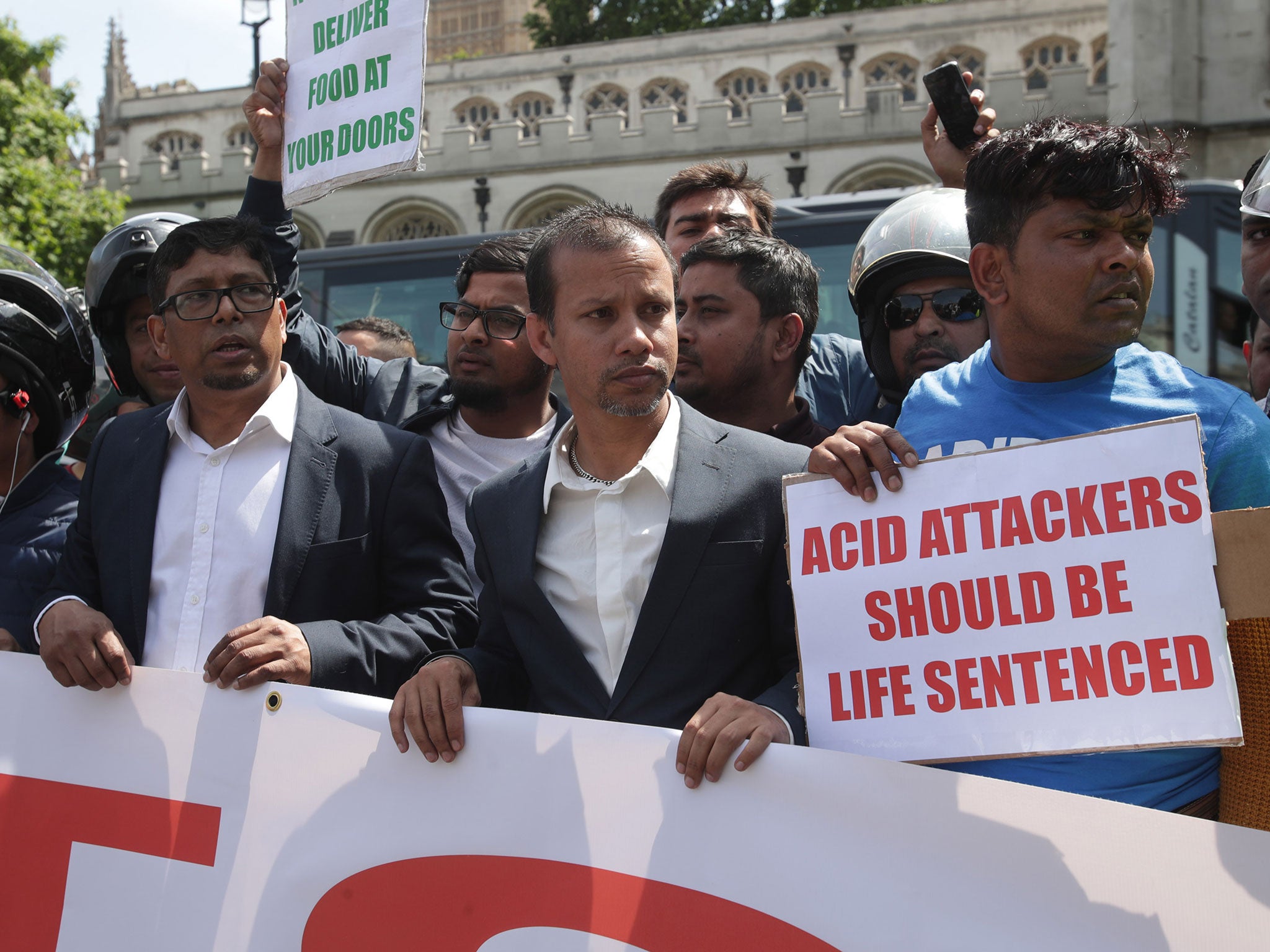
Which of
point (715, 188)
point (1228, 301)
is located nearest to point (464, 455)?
point (715, 188)

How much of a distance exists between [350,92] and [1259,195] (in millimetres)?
2317

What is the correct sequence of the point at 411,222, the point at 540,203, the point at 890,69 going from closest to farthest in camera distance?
the point at 540,203, the point at 411,222, the point at 890,69

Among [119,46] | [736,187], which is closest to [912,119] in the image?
[736,187]

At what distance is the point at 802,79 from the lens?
4016 cm

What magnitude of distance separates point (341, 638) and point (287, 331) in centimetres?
140

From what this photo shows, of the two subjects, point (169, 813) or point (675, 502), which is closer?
point (675, 502)

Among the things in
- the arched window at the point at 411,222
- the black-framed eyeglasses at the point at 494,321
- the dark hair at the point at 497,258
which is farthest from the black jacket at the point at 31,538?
the arched window at the point at 411,222

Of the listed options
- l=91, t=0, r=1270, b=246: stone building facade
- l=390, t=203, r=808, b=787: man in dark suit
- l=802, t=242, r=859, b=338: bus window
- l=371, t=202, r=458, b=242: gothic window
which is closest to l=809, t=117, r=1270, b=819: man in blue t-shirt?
l=390, t=203, r=808, b=787: man in dark suit

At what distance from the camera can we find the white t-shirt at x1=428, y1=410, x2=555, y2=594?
339 centimetres

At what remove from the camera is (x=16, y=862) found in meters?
2.58

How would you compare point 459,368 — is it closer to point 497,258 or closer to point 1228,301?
point 497,258

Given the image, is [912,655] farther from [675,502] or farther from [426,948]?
[426,948]

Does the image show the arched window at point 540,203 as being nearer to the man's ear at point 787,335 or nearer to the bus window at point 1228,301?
the bus window at point 1228,301

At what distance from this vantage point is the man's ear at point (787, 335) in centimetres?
345
